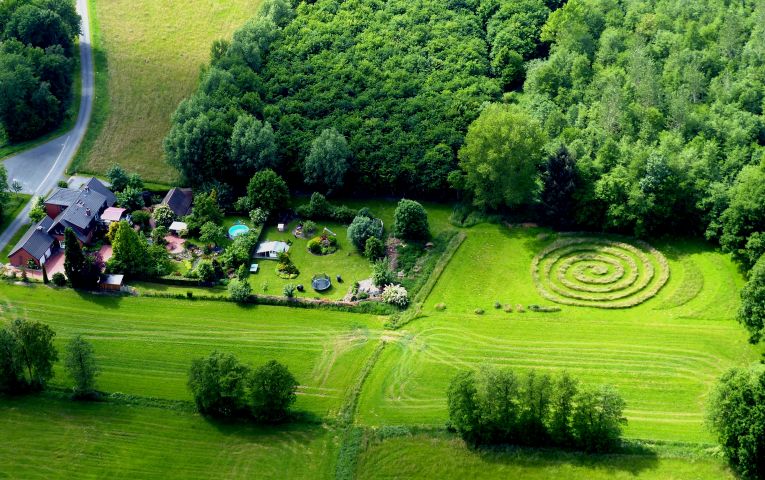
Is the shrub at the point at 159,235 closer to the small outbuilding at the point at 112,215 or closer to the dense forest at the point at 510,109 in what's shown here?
the small outbuilding at the point at 112,215

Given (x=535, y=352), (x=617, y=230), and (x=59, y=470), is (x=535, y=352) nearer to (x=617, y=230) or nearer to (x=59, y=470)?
(x=617, y=230)

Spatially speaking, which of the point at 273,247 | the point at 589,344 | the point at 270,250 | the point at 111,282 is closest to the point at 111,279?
the point at 111,282

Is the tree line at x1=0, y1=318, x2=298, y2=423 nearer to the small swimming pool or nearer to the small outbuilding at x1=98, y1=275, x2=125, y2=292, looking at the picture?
the small outbuilding at x1=98, y1=275, x2=125, y2=292

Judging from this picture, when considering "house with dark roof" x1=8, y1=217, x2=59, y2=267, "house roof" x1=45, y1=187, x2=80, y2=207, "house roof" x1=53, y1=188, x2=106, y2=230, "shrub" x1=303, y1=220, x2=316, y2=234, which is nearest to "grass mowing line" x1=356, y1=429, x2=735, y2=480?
"shrub" x1=303, y1=220, x2=316, y2=234

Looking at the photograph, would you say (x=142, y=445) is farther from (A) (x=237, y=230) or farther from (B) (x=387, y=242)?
(B) (x=387, y=242)

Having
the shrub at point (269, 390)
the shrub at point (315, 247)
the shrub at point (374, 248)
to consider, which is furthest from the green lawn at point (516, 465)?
the shrub at point (315, 247)

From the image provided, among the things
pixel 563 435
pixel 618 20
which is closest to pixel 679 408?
pixel 563 435
